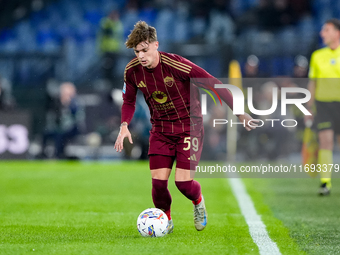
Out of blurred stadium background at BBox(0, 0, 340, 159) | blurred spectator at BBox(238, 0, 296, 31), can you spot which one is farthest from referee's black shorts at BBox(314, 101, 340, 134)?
blurred spectator at BBox(238, 0, 296, 31)

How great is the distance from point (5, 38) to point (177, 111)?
49.7 ft

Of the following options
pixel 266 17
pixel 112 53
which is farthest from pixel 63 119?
pixel 266 17

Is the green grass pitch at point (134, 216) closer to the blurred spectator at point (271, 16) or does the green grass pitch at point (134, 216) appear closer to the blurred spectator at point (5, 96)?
the blurred spectator at point (5, 96)

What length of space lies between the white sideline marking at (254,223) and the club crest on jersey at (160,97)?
1323 mm

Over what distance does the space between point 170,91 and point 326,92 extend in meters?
3.67

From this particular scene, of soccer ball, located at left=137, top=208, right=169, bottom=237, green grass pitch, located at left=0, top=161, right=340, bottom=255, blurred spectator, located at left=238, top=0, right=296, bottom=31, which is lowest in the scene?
green grass pitch, located at left=0, top=161, right=340, bottom=255

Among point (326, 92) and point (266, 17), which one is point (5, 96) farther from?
point (326, 92)

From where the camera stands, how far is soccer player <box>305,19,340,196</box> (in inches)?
307

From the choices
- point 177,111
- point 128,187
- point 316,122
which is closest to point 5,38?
point 128,187

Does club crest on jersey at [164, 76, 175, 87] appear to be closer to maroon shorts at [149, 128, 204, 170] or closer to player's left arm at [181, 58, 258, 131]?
player's left arm at [181, 58, 258, 131]

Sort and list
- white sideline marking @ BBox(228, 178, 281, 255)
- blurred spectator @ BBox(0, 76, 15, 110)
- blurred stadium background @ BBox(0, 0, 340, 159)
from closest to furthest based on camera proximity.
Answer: white sideline marking @ BBox(228, 178, 281, 255)
blurred spectator @ BBox(0, 76, 15, 110)
blurred stadium background @ BBox(0, 0, 340, 159)

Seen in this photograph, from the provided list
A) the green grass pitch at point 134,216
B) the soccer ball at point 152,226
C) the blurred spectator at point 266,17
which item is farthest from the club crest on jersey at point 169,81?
the blurred spectator at point 266,17

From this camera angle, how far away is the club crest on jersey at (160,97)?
489 cm

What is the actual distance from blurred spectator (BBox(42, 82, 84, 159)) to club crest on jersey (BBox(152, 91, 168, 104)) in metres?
8.74
